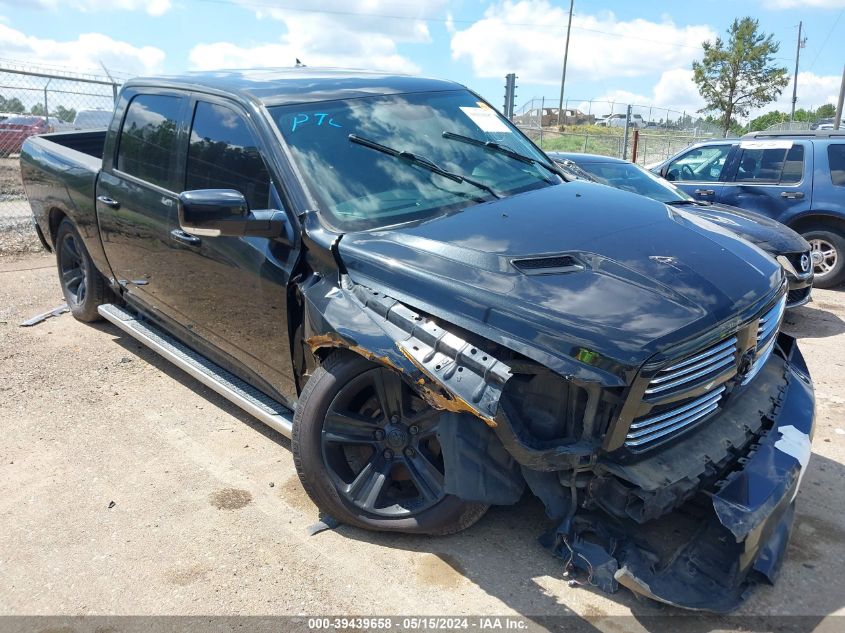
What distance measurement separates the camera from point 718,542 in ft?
8.74

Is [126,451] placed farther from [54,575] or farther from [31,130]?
[31,130]

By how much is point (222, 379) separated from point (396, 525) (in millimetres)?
1562

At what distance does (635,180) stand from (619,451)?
5.67m

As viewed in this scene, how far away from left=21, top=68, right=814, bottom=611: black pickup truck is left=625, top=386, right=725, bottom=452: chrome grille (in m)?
0.01

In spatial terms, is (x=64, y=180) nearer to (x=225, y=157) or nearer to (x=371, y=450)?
(x=225, y=157)

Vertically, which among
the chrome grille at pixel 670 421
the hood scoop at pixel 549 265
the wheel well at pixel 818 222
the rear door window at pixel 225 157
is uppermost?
the rear door window at pixel 225 157

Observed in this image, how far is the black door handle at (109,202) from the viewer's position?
470 cm

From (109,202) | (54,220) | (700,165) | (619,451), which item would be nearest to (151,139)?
(109,202)

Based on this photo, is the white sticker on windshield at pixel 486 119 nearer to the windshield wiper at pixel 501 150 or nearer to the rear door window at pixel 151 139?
the windshield wiper at pixel 501 150

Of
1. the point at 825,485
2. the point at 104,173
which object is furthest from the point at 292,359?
the point at 825,485

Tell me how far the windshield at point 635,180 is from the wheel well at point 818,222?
1.50 metres

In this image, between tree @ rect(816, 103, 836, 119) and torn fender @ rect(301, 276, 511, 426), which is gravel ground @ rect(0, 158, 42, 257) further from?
tree @ rect(816, 103, 836, 119)

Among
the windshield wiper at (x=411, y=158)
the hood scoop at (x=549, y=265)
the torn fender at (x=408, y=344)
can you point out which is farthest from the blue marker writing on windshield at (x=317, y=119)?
the hood scoop at (x=549, y=265)

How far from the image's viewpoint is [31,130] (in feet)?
42.0
